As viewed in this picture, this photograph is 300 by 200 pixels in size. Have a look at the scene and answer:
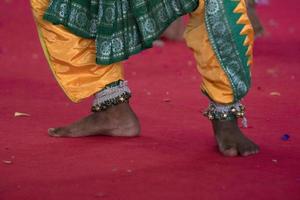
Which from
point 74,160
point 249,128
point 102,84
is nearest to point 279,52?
point 249,128

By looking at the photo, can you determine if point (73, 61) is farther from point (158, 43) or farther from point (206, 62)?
point (158, 43)

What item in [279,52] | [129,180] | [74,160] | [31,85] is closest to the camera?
[129,180]

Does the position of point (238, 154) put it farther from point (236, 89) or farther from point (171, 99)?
point (171, 99)

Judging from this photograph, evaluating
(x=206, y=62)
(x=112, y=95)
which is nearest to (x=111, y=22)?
(x=112, y=95)

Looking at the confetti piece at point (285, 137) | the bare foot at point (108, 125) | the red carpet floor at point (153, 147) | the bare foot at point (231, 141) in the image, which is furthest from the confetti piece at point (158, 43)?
the bare foot at point (231, 141)

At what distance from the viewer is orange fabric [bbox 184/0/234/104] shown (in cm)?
407

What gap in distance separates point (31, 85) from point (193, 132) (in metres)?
2.10

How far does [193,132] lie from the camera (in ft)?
15.7

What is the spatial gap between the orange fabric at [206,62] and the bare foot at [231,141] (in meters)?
0.18

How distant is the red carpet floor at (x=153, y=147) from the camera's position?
3.52 metres

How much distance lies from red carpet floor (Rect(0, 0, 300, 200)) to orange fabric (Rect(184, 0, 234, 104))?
32 cm

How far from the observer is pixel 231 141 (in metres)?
4.21

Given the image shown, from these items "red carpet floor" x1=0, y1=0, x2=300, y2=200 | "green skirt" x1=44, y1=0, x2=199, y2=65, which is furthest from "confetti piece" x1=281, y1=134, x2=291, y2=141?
"green skirt" x1=44, y1=0, x2=199, y2=65

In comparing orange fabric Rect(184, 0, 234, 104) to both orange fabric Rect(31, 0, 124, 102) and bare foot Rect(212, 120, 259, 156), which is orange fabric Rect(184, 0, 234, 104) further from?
orange fabric Rect(31, 0, 124, 102)
